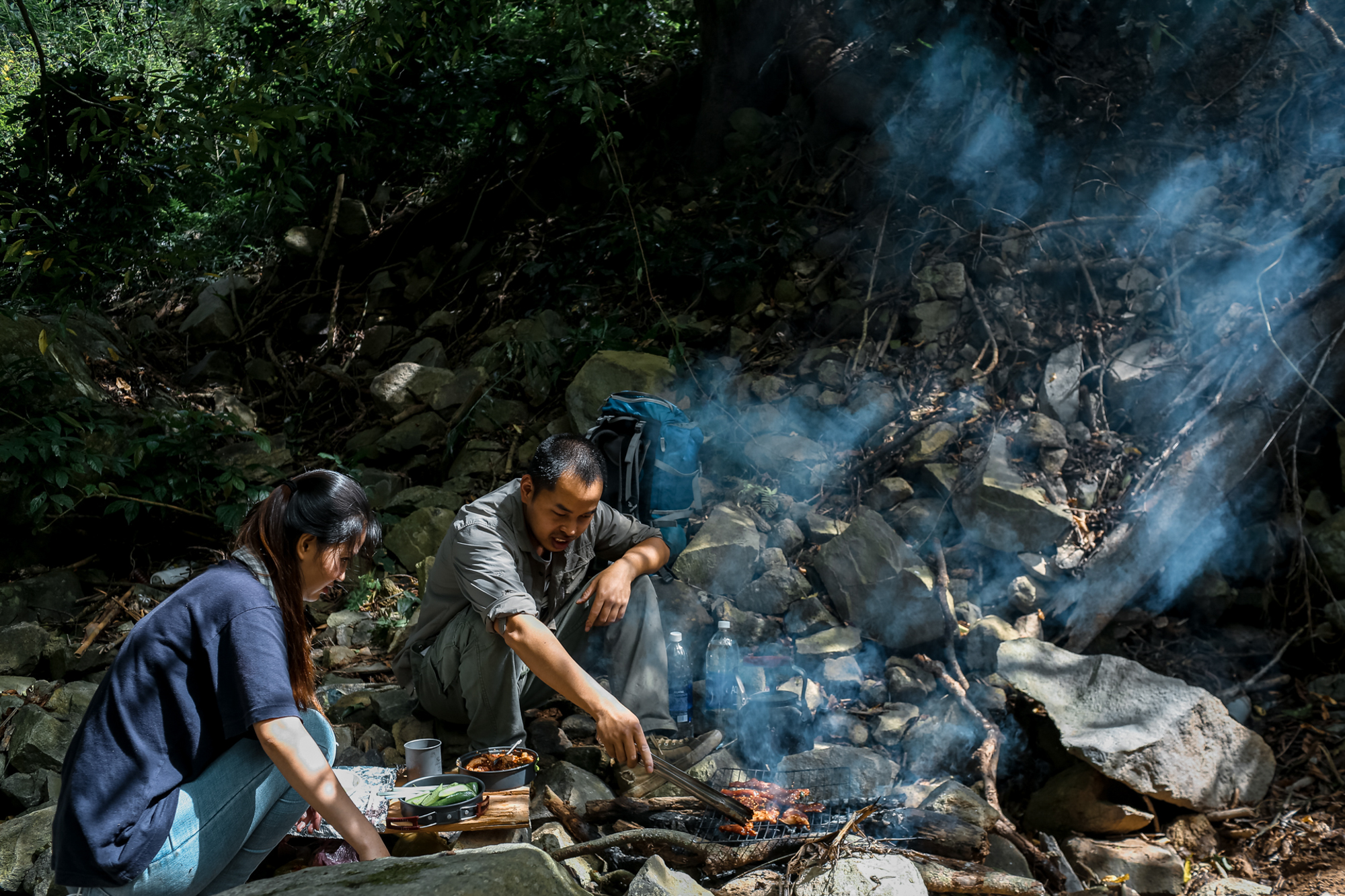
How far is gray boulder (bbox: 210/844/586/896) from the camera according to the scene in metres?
1.94

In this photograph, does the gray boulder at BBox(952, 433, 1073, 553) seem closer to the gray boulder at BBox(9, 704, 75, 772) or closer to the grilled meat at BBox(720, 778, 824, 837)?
the grilled meat at BBox(720, 778, 824, 837)

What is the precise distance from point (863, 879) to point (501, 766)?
1.37 metres

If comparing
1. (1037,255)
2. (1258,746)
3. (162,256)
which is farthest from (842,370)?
(162,256)

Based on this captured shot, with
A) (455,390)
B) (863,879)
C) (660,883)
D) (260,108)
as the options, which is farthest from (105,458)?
(863,879)

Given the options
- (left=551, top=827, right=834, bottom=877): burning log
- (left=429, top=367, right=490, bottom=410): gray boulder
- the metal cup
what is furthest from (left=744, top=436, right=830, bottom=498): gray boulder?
the metal cup

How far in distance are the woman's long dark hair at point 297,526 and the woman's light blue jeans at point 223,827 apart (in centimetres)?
30

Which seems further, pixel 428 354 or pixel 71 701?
pixel 428 354

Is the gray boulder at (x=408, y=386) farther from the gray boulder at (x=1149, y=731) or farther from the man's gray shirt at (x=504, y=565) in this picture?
the gray boulder at (x=1149, y=731)

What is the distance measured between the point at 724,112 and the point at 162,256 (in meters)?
5.33

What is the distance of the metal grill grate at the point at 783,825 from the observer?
3.16 metres

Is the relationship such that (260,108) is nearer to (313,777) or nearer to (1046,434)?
(313,777)

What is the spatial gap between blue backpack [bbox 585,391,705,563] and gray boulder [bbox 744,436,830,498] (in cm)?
87

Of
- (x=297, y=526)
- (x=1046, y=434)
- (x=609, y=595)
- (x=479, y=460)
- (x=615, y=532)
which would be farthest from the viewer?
(x=479, y=460)

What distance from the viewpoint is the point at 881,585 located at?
466cm
